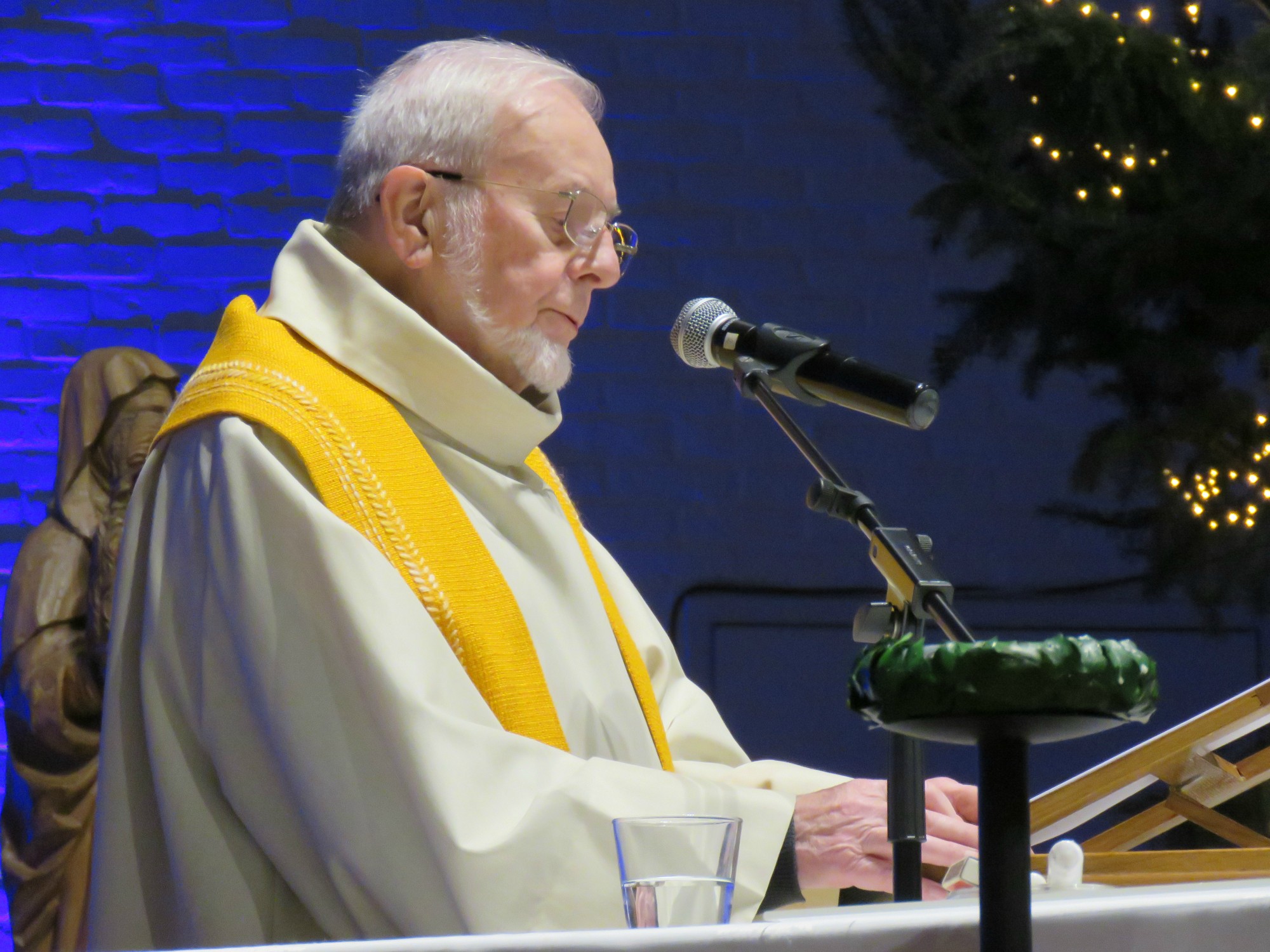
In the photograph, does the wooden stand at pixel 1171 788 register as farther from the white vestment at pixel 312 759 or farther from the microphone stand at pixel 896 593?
the white vestment at pixel 312 759

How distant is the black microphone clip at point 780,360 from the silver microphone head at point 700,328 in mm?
49

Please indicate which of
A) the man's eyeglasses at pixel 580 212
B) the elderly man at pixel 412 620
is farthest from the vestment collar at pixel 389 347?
the man's eyeglasses at pixel 580 212

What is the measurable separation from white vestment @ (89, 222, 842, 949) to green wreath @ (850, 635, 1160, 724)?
60 centimetres

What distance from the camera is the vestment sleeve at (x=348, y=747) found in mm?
1165

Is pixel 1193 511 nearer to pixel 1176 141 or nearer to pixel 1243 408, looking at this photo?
pixel 1243 408

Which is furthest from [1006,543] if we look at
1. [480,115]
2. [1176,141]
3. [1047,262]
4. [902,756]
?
[902,756]

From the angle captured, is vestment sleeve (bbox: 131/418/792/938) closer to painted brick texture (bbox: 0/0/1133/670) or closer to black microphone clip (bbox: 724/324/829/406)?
black microphone clip (bbox: 724/324/829/406)

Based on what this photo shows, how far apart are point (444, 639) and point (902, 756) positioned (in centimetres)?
42

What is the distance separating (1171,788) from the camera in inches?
53.0

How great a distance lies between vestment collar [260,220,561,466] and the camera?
5.38 ft

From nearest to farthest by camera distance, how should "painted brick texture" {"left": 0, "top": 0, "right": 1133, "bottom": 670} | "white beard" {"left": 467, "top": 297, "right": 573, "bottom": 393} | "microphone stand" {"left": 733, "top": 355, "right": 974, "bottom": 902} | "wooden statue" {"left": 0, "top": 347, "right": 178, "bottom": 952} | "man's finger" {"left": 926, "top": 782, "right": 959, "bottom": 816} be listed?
"microphone stand" {"left": 733, "top": 355, "right": 974, "bottom": 902}, "man's finger" {"left": 926, "top": 782, "right": 959, "bottom": 816}, "white beard" {"left": 467, "top": 297, "right": 573, "bottom": 393}, "wooden statue" {"left": 0, "top": 347, "right": 178, "bottom": 952}, "painted brick texture" {"left": 0, "top": 0, "right": 1133, "bottom": 670}

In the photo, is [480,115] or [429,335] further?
[480,115]

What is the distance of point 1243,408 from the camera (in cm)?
333

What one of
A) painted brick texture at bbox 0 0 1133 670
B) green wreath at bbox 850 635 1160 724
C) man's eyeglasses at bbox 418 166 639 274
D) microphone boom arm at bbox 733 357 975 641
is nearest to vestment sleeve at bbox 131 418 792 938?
microphone boom arm at bbox 733 357 975 641
